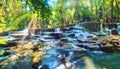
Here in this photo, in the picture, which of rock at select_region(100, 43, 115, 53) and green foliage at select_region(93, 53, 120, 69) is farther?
rock at select_region(100, 43, 115, 53)

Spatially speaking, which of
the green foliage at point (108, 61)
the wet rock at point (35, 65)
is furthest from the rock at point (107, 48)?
the wet rock at point (35, 65)

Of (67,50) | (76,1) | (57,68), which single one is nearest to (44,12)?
(57,68)

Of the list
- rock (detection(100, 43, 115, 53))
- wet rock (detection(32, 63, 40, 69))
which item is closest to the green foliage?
rock (detection(100, 43, 115, 53))

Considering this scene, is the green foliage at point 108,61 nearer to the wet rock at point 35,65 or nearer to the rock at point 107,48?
the rock at point 107,48

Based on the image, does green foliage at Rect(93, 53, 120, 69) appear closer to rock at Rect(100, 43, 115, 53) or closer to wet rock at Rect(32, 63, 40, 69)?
rock at Rect(100, 43, 115, 53)

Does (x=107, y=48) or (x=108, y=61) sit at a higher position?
(x=107, y=48)

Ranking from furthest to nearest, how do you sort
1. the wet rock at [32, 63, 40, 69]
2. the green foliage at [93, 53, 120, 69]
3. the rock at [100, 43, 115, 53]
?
the rock at [100, 43, 115, 53] < the green foliage at [93, 53, 120, 69] < the wet rock at [32, 63, 40, 69]

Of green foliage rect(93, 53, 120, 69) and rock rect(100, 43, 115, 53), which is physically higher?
rock rect(100, 43, 115, 53)

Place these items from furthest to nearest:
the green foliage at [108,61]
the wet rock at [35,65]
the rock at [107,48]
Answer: the rock at [107,48]
the green foliage at [108,61]
the wet rock at [35,65]

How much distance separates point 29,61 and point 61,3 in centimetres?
3335

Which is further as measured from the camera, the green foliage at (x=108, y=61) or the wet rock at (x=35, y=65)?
the green foliage at (x=108, y=61)

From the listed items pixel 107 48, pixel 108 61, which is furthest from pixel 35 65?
pixel 107 48

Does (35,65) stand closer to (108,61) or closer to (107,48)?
(108,61)

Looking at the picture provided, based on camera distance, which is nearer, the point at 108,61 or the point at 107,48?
the point at 108,61
